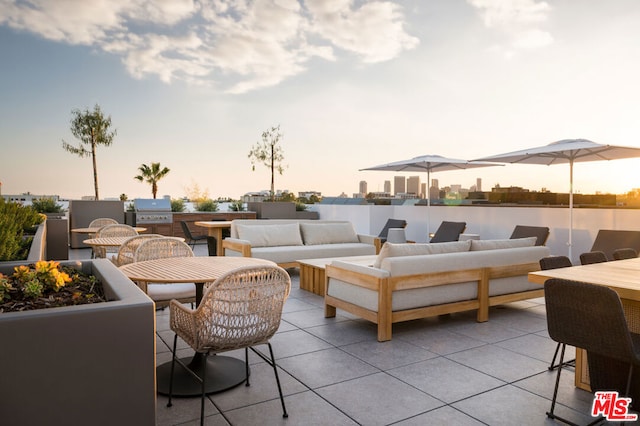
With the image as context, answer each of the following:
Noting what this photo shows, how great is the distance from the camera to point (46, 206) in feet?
34.4

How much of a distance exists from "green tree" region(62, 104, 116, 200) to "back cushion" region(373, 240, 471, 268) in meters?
12.1

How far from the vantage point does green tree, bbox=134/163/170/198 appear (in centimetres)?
1386

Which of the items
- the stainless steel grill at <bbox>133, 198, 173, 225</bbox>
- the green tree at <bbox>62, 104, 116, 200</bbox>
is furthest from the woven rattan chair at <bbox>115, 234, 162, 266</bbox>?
the green tree at <bbox>62, 104, 116, 200</bbox>

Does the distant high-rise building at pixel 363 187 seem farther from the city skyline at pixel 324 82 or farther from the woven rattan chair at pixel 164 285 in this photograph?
the woven rattan chair at pixel 164 285

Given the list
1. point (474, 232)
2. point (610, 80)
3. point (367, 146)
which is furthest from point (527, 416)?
point (367, 146)

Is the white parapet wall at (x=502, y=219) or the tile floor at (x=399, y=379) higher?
the white parapet wall at (x=502, y=219)

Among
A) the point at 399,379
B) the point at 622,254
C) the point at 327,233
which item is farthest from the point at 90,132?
the point at 622,254

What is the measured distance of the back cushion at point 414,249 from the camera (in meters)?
3.96

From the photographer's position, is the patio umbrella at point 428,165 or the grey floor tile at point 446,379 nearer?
the grey floor tile at point 446,379

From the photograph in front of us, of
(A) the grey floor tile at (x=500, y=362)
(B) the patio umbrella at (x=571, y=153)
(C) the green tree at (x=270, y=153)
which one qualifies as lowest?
(A) the grey floor tile at (x=500, y=362)

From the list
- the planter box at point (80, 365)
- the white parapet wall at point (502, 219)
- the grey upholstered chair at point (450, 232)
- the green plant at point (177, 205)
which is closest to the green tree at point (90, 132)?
the green plant at point (177, 205)

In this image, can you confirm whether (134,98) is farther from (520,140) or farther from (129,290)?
(129,290)

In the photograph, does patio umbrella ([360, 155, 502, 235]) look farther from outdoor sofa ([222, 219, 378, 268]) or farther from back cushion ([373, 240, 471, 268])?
back cushion ([373, 240, 471, 268])

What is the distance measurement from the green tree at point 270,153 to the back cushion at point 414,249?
9923 mm
